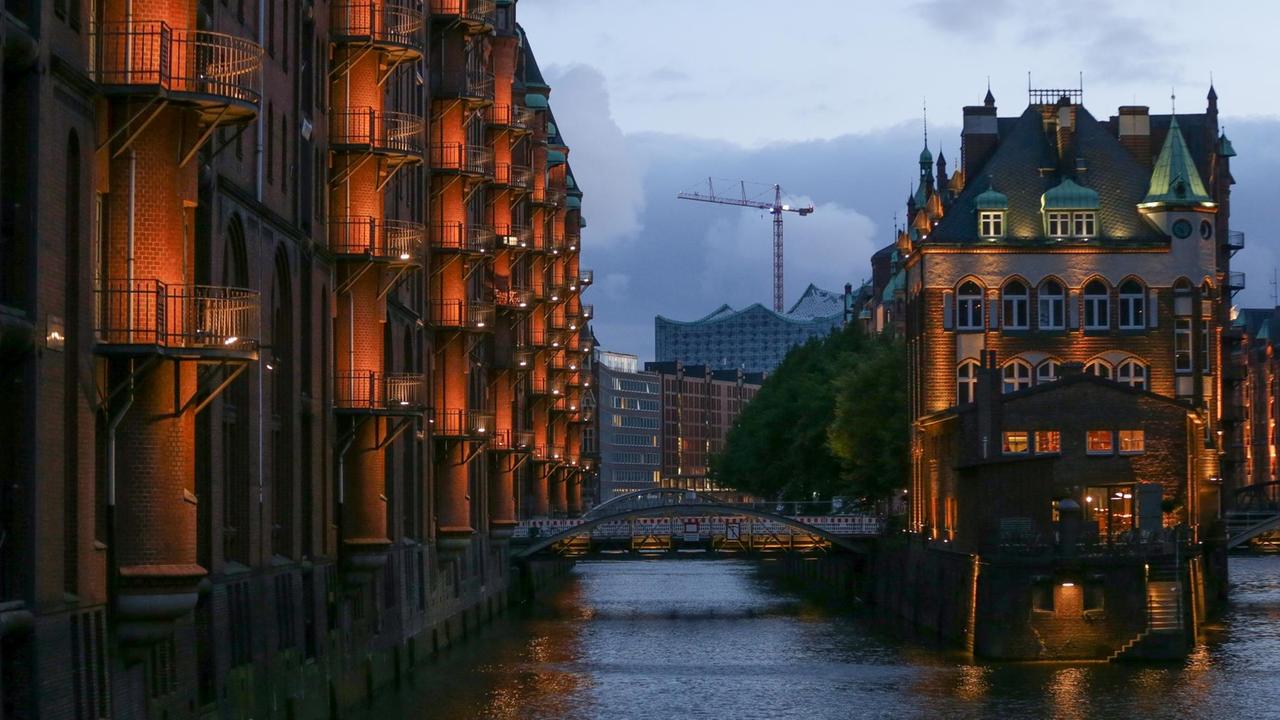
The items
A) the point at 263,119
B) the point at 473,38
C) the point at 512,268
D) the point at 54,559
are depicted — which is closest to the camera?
the point at 54,559

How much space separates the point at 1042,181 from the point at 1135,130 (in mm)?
7744

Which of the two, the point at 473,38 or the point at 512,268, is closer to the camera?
the point at 473,38

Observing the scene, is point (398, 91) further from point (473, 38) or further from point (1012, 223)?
point (1012, 223)

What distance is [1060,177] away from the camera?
308 ft

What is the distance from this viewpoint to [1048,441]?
251 feet

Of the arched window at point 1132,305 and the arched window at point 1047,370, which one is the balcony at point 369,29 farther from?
the arched window at point 1132,305

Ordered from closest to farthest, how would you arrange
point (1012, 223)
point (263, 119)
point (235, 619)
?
point (235, 619) < point (263, 119) < point (1012, 223)

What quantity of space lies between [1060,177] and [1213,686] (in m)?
36.5

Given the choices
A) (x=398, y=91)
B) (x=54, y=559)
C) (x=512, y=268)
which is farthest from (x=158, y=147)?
(x=512, y=268)

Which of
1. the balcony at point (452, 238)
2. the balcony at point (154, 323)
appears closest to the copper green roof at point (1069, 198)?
the balcony at point (452, 238)

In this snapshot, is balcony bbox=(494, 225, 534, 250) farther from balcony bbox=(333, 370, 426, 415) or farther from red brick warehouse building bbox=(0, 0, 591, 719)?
balcony bbox=(333, 370, 426, 415)

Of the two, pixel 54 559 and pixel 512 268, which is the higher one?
pixel 512 268

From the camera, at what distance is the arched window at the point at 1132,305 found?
91.9 meters

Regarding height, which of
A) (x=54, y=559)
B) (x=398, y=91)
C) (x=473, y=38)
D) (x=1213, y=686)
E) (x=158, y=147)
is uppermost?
(x=473, y=38)
